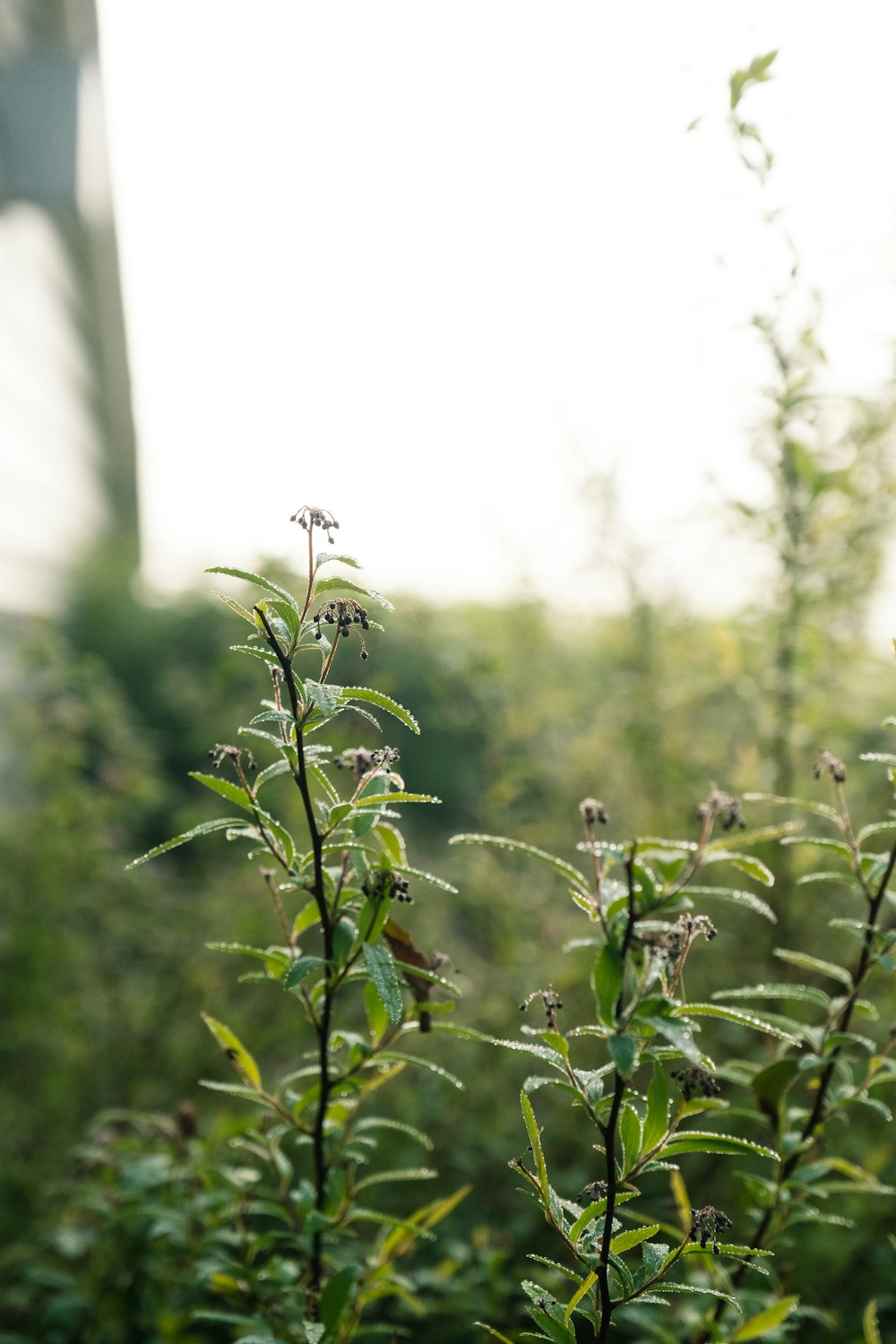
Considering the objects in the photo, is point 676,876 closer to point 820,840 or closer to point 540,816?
point 820,840

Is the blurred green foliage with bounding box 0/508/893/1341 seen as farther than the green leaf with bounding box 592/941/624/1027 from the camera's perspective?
Yes

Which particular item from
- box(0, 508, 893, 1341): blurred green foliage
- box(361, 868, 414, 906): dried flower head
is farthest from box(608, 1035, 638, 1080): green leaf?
box(0, 508, 893, 1341): blurred green foliage

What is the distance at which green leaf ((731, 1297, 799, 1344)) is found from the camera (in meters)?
0.77

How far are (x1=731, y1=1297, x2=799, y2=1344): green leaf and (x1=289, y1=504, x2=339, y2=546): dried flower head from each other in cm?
72

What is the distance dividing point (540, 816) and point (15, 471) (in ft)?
11.7

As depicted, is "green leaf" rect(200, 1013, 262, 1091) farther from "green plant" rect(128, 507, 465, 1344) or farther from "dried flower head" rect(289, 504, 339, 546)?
"dried flower head" rect(289, 504, 339, 546)

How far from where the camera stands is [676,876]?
0.71 m

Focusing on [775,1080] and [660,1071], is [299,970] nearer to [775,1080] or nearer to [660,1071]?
[660,1071]

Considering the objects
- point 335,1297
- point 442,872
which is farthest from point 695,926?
point 442,872

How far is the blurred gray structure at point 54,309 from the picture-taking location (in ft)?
13.8

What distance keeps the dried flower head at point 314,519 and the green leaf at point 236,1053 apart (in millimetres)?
498

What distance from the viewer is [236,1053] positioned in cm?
99

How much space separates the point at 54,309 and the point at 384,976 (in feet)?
20.4

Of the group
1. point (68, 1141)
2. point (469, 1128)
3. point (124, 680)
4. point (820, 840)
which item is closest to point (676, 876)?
point (820, 840)
